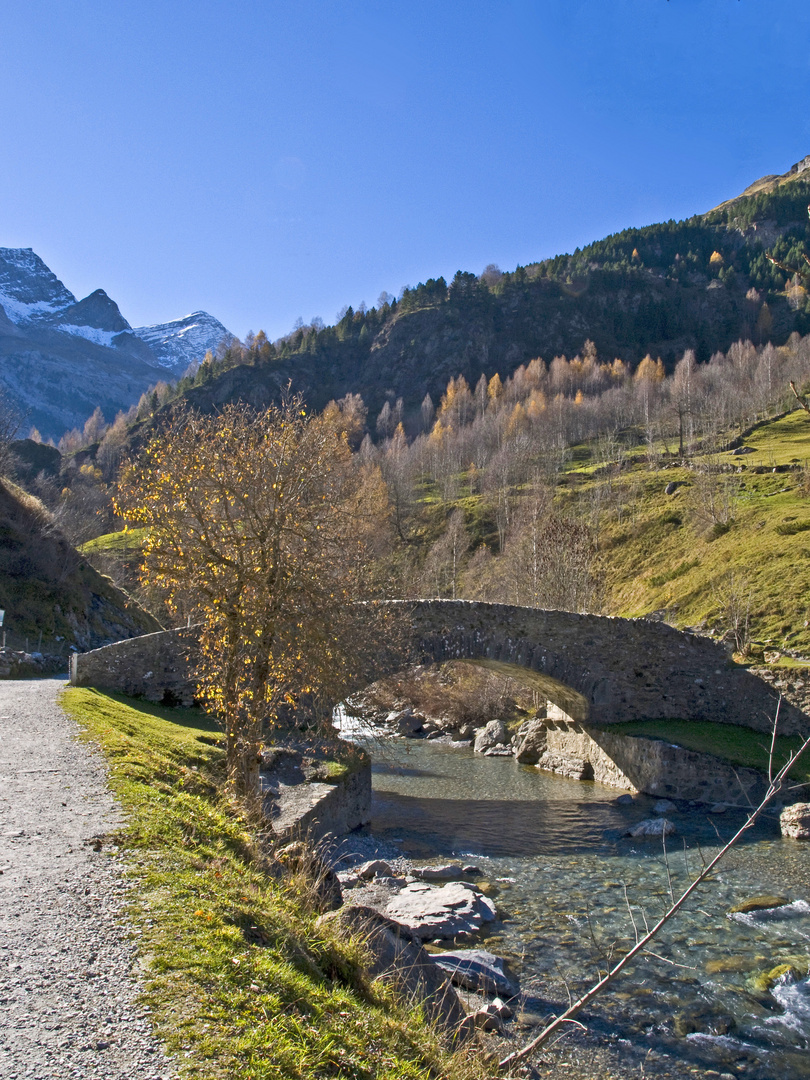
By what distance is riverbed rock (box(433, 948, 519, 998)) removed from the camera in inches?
343

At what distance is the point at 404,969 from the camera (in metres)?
6.71

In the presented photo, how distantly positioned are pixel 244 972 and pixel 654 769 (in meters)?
19.4

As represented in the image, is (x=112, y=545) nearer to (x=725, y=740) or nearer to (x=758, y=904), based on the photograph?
(x=725, y=740)

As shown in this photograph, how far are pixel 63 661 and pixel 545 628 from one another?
19079 mm

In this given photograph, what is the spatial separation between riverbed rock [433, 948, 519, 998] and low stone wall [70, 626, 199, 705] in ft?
46.9

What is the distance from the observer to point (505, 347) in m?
134

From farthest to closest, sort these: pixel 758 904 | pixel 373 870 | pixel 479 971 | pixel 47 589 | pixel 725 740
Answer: pixel 47 589, pixel 725 740, pixel 373 870, pixel 758 904, pixel 479 971

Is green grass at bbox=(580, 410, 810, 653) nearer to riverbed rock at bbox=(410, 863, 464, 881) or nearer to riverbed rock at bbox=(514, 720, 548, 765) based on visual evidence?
riverbed rock at bbox=(514, 720, 548, 765)

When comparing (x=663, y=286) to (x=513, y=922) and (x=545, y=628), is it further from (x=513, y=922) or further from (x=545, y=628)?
(x=513, y=922)

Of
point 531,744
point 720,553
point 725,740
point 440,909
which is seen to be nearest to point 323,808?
point 440,909


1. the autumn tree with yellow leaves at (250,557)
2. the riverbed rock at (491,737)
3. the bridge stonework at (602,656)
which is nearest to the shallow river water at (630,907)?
the bridge stonework at (602,656)

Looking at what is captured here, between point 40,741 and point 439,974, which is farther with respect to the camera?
point 40,741

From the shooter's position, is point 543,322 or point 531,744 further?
point 543,322

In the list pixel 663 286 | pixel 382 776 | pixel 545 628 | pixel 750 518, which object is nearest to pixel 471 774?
pixel 382 776
